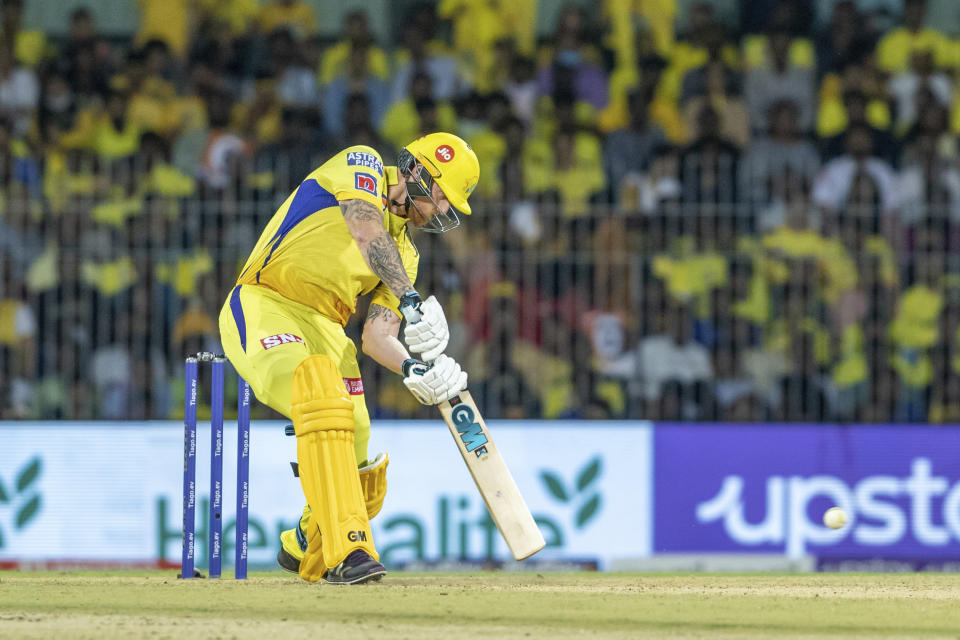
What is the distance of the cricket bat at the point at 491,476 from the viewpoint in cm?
681

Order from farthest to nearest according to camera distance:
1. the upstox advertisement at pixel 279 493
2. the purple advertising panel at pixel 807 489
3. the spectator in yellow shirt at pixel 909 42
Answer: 1. the spectator in yellow shirt at pixel 909 42
2. the purple advertising panel at pixel 807 489
3. the upstox advertisement at pixel 279 493

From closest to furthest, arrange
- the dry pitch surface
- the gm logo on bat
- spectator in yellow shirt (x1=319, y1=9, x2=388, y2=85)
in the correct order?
the dry pitch surface < the gm logo on bat < spectator in yellow shirt (x1=319, y1=9, x2=388, y2=85)

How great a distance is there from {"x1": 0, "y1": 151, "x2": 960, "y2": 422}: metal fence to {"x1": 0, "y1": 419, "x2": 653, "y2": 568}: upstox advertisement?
31cm

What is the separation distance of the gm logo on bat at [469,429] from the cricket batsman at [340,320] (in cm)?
26

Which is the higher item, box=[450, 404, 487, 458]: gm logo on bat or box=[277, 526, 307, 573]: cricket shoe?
box=[450, 404, 487, 458]: gm logo on bat

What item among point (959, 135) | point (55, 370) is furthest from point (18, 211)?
point (959, 135)

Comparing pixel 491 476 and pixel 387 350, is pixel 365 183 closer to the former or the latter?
pixel 387 350

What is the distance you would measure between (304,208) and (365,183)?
332 millimetres

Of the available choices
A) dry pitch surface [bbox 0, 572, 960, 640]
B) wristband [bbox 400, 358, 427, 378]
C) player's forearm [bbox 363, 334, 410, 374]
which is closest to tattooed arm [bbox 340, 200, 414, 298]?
wristband [bbox 400, 358, 427, 378]

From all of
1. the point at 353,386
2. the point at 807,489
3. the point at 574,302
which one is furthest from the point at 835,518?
the point at 353,386

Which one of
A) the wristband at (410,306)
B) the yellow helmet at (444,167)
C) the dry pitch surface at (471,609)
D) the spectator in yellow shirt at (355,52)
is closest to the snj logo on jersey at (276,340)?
the wristband at (410,306)

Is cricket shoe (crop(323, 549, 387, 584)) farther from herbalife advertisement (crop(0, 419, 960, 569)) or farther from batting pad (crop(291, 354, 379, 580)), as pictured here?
herbalife advertisement (crop(0, 419, 960, 569))

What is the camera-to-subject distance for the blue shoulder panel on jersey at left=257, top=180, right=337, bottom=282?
22.6 ft

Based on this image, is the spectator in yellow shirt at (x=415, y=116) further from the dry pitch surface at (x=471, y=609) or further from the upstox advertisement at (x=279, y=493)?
the dry pitch surface at (x=471, y=609)
